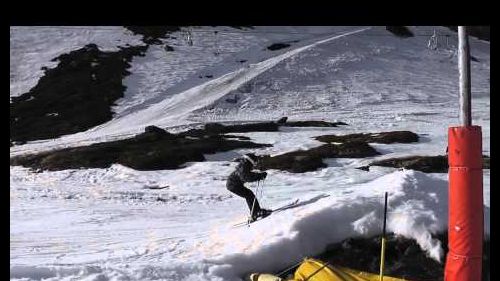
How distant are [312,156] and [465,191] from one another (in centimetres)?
1450

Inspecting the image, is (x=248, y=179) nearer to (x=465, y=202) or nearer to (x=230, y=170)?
(x=465, y=202)

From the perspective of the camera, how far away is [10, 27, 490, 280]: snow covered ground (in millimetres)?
7930

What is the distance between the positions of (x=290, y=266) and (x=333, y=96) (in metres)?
34.3

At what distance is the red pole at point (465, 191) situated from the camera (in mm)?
6168

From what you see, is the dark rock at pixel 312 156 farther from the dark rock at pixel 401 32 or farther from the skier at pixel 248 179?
the dark rock at pixel 401 32

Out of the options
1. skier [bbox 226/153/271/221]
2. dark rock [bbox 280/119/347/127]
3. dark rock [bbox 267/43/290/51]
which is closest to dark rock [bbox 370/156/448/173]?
dark rock [bbox 280/119/347/127]

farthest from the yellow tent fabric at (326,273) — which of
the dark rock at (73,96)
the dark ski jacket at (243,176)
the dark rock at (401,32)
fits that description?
the dark rock at (401,32)

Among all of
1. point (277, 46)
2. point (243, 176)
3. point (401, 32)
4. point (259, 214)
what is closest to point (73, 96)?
point (277, 46)

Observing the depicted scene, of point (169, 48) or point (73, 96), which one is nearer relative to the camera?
point (73, 96)

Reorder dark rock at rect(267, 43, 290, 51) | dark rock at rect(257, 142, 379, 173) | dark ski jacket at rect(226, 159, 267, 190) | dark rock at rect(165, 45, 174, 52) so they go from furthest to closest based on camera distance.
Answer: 1. dark rock at rect(267, 43, 290, 51)
2. dark rock at rect(165, 45, 174, 52)
3. dark rock at rect(257, 142, 379, 173)
4. dark ski jacket at rect(226, 159, 267, 190)

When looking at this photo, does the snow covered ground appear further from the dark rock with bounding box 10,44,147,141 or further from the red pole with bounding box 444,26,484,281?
the dark rock with bounding box 10,44,147,141

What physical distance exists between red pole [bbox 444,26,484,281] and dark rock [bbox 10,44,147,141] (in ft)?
93.7

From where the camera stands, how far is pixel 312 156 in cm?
2069
